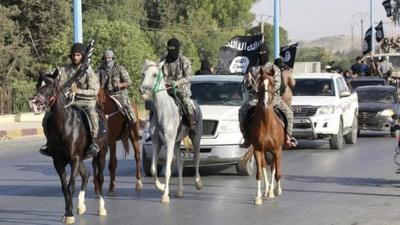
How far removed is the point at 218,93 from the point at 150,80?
4.34m

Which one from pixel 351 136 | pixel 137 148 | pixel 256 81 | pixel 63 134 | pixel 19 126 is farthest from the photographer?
pixel 19 126

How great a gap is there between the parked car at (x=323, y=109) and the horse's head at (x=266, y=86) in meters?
8.63

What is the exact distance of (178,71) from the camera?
1284 centimetres

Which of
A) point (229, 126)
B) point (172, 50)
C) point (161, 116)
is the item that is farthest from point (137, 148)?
point (172, 50)

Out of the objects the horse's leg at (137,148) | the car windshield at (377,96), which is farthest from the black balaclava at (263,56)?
the car windshield at (377,96)

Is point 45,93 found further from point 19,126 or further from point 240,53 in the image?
point 19,126

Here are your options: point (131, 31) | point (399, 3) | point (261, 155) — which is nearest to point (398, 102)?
point (261, 155)

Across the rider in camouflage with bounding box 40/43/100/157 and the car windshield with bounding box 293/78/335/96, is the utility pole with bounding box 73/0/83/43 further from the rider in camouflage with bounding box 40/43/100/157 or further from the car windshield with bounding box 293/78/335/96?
the rider in camouflage with bounding box 40/43/100/157

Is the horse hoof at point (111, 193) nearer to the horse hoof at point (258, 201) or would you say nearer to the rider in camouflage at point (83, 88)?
the rider in camouflage at point (83, 88)

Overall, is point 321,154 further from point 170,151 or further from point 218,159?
point 170,151

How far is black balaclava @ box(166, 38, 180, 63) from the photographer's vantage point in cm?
1270

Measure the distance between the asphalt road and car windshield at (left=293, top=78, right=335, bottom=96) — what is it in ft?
12.1

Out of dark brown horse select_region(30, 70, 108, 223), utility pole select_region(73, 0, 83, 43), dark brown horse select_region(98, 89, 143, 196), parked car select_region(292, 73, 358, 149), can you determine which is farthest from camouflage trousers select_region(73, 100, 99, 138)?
utility pole select_region(73, 0, 83, 43)

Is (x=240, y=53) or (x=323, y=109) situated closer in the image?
(x=323, y=109)
